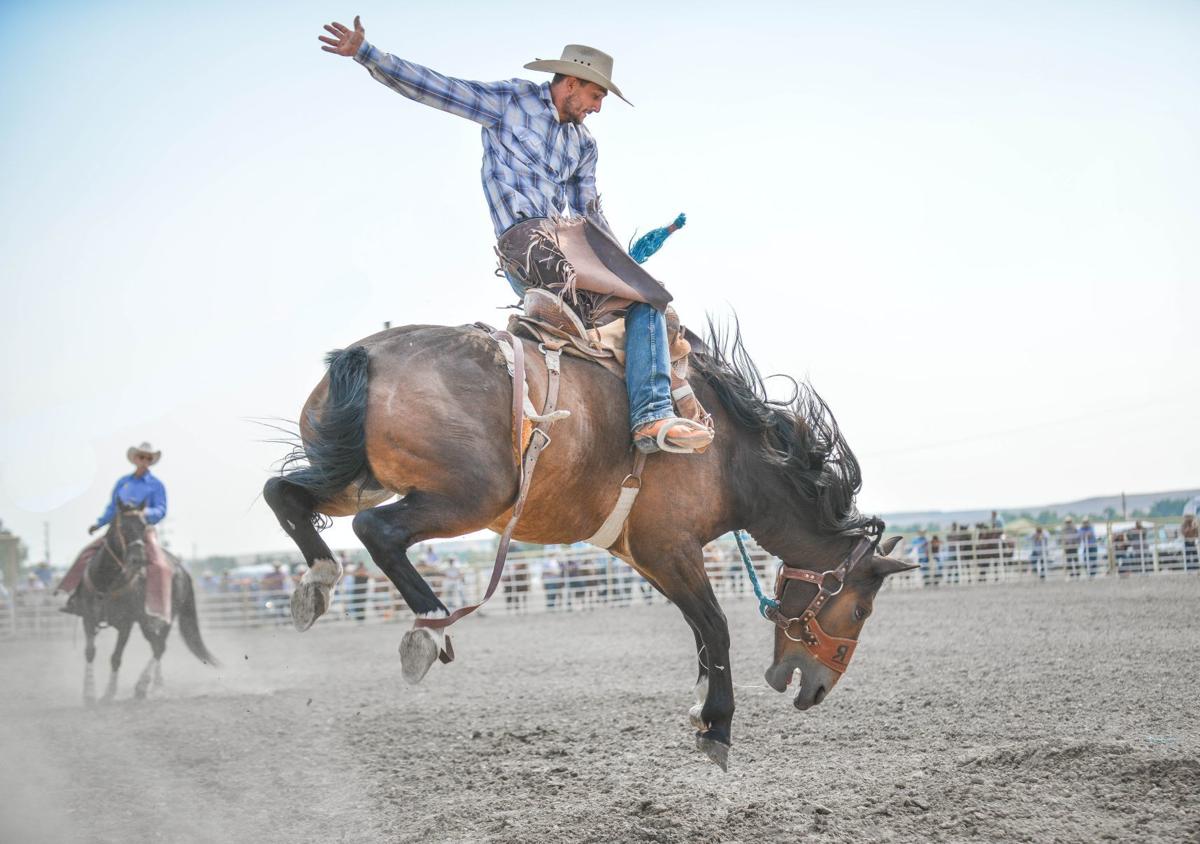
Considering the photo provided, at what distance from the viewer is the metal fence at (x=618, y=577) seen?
2605 centimetres

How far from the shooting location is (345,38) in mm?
4539

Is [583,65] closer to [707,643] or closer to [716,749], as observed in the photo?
[707,643]

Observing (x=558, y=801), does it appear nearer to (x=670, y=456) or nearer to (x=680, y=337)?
(x=670, y=456)

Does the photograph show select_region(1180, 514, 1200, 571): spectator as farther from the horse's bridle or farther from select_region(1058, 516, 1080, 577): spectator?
the horse's bridle

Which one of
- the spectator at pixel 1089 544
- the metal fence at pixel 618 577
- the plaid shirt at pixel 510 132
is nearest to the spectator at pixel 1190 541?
the metal fence at pixel 618 577

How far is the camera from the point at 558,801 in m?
5.72

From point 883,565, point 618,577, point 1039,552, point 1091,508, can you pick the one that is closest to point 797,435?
point 883,565

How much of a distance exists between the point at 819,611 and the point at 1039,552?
83.6ft

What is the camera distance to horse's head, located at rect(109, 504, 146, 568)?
476 inches

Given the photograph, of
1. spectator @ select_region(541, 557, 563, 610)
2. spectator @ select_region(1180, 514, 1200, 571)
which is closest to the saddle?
spectator @ select_region(541, 557, 563, 610)

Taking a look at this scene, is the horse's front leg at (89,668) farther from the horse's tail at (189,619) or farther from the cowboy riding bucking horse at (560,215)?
the cowboy riding bucking horse at (560,215)

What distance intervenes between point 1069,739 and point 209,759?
6.02 meters

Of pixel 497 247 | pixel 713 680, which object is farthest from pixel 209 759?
pixel 497 247

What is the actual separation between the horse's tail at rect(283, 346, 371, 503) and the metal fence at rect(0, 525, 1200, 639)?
20.1 metres
